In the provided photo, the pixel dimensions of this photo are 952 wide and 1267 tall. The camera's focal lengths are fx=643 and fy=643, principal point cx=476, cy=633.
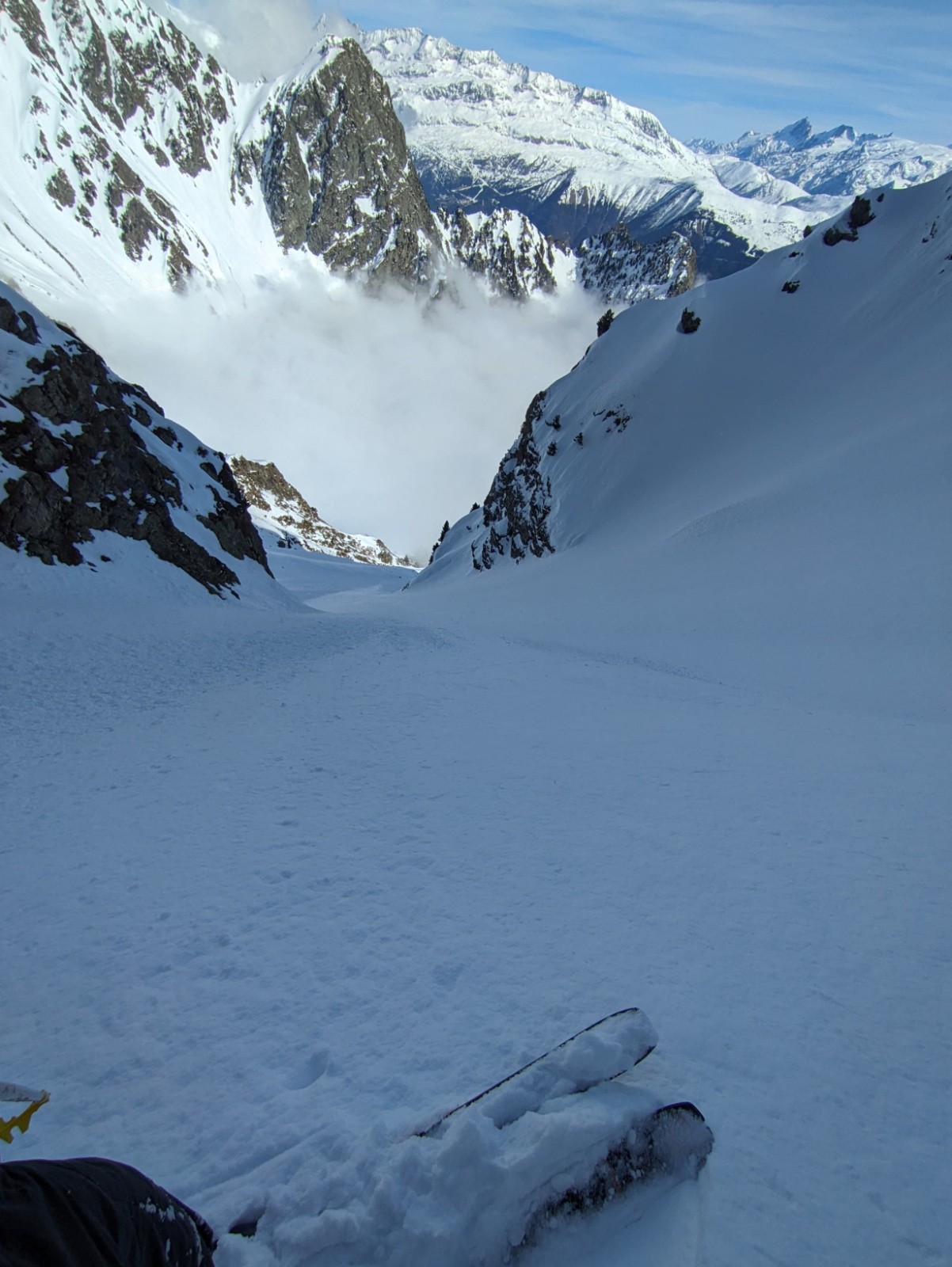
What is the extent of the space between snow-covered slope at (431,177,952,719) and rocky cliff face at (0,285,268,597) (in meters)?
13.6

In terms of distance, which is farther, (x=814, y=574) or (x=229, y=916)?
(x=814, y=574)

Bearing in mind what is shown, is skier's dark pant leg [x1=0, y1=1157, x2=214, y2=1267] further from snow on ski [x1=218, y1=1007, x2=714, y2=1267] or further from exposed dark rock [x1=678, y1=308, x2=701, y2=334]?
exposed dark rock [x1=678, y1=308, x2=701, y2=334]

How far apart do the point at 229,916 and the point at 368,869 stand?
1.08 meters

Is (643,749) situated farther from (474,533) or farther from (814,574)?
(474,533)

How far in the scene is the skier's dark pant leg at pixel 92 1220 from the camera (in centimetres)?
168

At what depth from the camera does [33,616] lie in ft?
40.2

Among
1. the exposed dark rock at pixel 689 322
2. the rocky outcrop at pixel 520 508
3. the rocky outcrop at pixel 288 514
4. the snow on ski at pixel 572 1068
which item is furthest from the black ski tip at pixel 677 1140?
the rocky outcrop at pixel 288 514

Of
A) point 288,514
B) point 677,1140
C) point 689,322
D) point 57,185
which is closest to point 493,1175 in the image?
point 677,1140

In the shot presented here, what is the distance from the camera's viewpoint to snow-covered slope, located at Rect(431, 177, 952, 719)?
16.0 meters

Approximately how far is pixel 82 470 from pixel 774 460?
2620 centimetres

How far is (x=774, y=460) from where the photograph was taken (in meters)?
28.0

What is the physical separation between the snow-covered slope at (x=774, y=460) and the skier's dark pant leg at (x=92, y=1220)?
12.5 m

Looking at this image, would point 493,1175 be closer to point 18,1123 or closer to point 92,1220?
point 92,1220

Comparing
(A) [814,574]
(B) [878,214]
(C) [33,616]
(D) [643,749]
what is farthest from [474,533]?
(D) [643,749]
